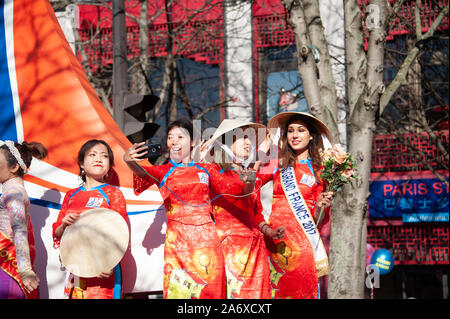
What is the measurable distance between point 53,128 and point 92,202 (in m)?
1.11

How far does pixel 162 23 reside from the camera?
11.5 meters

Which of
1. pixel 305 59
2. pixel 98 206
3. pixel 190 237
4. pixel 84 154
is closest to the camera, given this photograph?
pixel 190 237

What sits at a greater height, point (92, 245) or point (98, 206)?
point (98, 206)

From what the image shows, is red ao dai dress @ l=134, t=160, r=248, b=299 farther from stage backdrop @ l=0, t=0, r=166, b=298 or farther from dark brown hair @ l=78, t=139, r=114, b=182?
stage backdrop @ l=0, t=0, r=166, b=298

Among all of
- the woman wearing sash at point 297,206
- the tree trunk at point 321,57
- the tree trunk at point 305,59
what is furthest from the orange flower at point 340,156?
the tree trunk at point 321,57

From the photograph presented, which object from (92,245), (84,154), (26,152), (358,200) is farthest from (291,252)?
(26,152)

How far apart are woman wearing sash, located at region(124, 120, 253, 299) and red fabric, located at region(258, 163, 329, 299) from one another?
0.44 m

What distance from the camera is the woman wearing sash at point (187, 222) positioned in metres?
4.30

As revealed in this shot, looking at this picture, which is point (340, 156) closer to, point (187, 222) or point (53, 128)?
point (187, 222)

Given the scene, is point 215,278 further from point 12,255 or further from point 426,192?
point 426,192

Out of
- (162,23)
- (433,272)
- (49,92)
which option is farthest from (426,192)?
(49,92)

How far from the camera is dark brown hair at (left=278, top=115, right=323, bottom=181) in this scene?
Answer: 493 cm

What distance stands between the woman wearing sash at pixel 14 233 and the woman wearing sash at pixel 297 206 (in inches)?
68.9

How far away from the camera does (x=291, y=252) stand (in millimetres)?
4691
